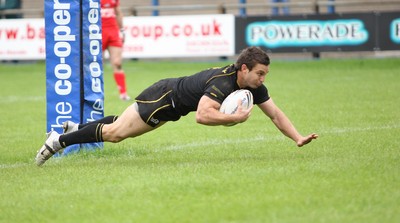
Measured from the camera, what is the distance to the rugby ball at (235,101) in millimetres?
7762

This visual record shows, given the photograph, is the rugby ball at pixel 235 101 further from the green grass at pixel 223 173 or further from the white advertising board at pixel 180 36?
the white advertising board at pixel 180 36

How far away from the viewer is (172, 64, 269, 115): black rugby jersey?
7.94 metres

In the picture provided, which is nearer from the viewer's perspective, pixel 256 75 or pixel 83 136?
pixel 256 75

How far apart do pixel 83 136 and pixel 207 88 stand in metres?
1.40

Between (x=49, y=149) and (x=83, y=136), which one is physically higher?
(x=83, y=136)

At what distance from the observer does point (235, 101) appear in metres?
7.78

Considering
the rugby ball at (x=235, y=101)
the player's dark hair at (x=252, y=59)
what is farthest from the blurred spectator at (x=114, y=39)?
the rugby ball at (x=235, y=101)

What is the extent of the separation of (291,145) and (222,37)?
543 inches

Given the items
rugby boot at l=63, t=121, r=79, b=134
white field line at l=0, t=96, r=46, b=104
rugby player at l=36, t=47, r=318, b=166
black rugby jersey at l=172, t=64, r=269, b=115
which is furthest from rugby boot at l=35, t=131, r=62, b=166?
white field line at l=0, t=96, r=46, b=104

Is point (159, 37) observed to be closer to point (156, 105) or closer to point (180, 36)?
point (180, 36)

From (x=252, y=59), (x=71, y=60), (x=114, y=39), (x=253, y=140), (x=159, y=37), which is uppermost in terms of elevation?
(x=252, y=59)

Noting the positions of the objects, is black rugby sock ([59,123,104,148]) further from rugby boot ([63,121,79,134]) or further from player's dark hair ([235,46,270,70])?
player's dark hair ([235,46,270,70])

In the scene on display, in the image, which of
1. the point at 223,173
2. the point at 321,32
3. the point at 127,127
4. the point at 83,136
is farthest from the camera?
the point at 321,32

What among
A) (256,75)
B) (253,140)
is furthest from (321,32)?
(256,75)
